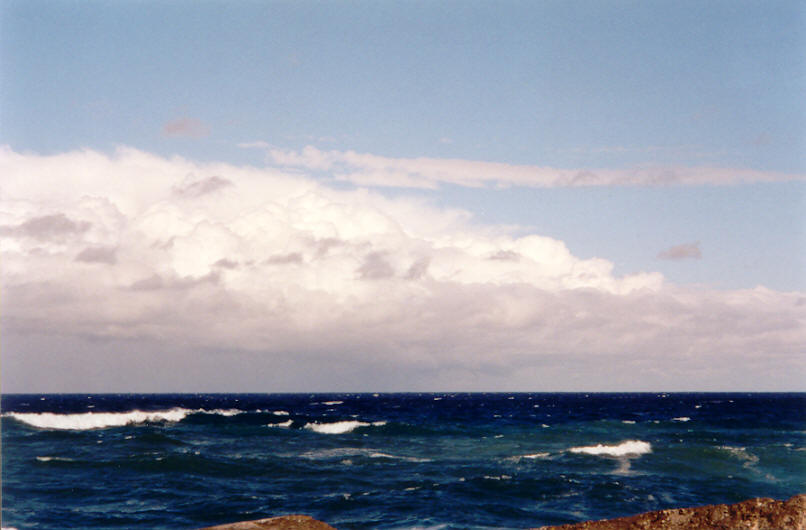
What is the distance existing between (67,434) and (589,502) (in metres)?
32.2

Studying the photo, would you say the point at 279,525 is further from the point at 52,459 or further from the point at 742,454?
the point at 742,454

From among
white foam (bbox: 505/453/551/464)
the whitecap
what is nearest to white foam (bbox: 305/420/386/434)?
white foam (bbox: 505/453/551/464)

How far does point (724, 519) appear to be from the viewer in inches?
256

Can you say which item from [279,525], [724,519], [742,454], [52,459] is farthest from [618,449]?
[279,525]

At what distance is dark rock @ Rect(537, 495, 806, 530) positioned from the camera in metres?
6.36

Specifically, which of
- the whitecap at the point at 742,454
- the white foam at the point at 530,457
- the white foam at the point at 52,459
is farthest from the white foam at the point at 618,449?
the white foam at the point at 52,459

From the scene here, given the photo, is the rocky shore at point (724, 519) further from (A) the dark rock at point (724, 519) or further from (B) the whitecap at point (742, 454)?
(B) the whitecap at point (742, 454)

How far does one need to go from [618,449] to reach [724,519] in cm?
2943

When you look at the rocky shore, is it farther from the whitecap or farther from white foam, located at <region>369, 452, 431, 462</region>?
the whitecap

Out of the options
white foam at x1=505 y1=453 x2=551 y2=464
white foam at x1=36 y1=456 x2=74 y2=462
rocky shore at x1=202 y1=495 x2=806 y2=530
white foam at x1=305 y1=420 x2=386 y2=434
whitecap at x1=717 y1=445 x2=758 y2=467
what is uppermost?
rocky shore at x1=202 y1=495 x2=806 y2=530

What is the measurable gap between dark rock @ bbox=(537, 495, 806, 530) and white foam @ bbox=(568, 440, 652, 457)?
27120mm

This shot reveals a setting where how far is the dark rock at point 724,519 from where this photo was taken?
250 inches

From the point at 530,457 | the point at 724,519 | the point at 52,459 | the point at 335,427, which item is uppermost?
the point at 724,519

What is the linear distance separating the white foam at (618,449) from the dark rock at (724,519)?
89.0ft
